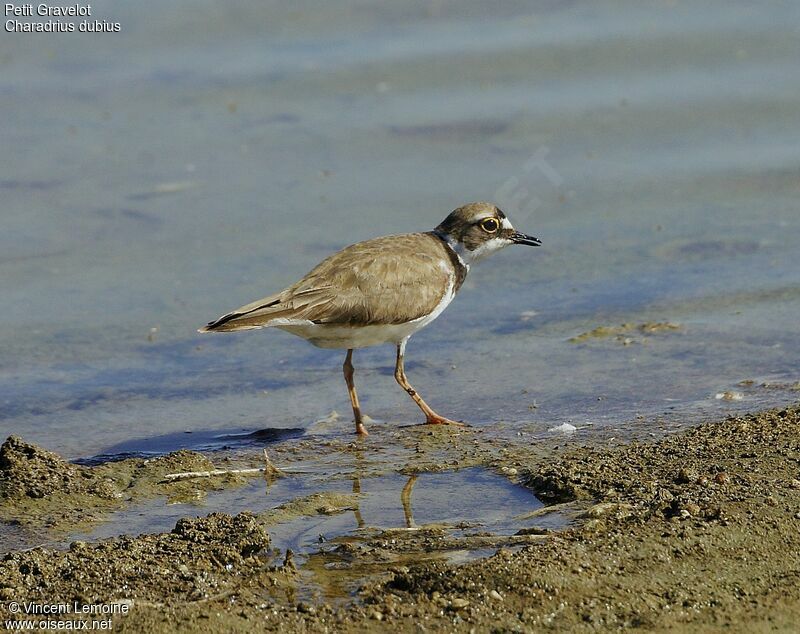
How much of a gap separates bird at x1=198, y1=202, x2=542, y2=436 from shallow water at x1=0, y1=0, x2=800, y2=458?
52 cm

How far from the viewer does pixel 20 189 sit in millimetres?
11008

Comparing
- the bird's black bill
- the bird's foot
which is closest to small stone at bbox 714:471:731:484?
the bird's foot

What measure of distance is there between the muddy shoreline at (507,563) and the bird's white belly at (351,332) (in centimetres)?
165

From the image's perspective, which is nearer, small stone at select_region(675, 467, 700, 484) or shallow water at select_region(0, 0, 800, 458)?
small stone at select_region(675, 467, 700, 484)

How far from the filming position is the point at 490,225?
8469mm

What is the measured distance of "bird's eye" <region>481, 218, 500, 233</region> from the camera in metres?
8.41

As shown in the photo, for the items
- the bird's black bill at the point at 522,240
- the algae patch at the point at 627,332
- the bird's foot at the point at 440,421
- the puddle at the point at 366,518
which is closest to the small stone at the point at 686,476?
the puddle at the point at 366,518

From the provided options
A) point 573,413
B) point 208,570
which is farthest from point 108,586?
point 573,413

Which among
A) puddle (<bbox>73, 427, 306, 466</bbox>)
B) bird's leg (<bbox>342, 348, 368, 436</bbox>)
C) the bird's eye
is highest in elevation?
the bird's eye

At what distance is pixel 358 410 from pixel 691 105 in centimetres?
683

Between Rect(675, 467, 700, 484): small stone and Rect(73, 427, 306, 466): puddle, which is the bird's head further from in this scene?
Rect(675, 467, 700, 484): small stone

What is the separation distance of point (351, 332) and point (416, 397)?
59cm

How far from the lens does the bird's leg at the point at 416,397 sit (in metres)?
7.32

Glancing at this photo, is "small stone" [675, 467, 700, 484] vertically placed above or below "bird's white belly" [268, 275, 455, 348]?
below
